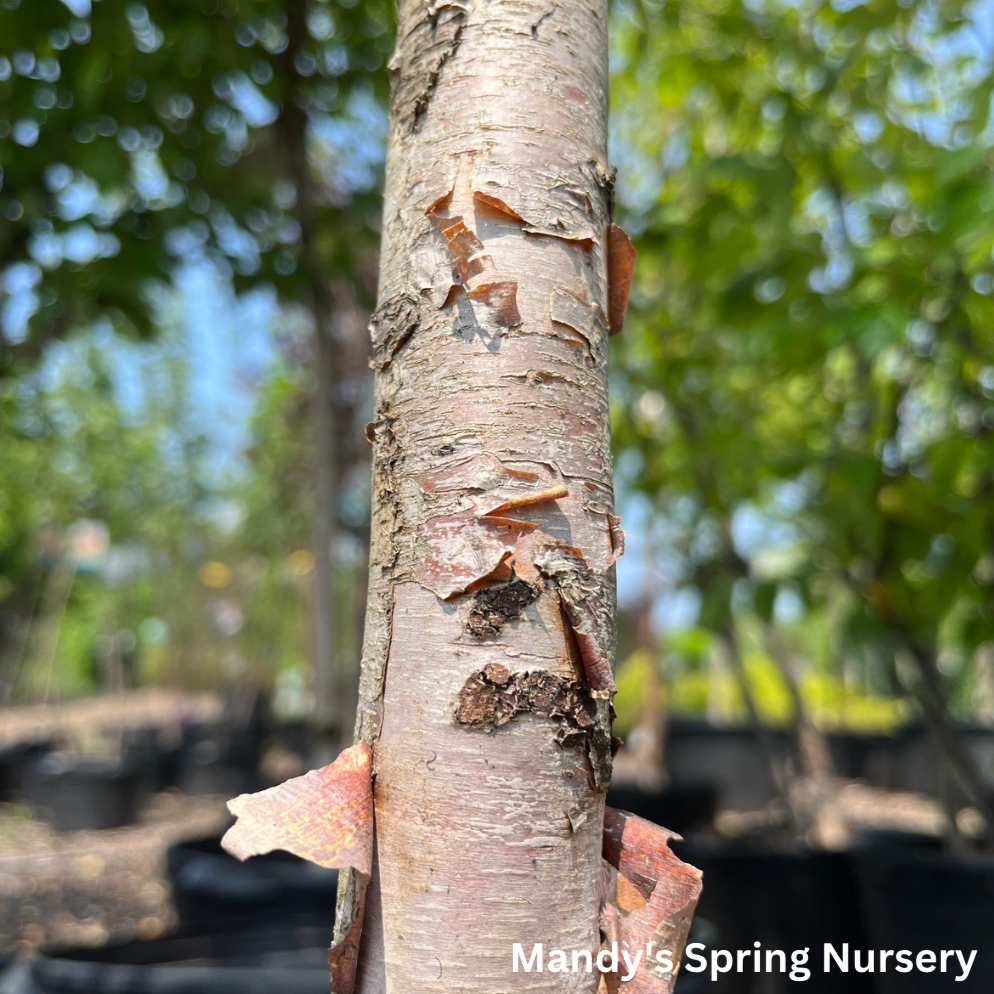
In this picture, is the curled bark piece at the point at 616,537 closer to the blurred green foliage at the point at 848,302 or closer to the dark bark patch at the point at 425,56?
the dark bark patch at the point at 425,56

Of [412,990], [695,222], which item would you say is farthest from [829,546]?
[412,990]

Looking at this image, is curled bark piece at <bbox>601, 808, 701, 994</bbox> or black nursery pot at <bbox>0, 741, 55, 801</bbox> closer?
curled bark piece at <bbox>601, 808, 701, 994</bbox>

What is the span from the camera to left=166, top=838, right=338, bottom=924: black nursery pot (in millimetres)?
2107

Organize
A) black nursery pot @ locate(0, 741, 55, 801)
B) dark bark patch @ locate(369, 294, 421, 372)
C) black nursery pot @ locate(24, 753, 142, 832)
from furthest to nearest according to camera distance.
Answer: black nursery pot @ locate(0, 741, 55, 801) → black nursery pot @ locate(24, 753, 142, 832) → dark bark patch @ locate(369, 294, 421, 372)

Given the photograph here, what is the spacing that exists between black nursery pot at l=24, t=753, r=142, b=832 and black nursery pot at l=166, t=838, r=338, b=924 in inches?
121

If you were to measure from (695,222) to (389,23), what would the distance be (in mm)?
904

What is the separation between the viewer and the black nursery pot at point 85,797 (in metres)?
4.94

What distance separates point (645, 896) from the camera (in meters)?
0.67

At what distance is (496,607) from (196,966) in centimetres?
140

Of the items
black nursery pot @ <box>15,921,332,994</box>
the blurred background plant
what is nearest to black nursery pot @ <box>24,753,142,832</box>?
the blurred background plant

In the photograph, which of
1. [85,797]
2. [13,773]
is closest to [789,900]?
[85,797]

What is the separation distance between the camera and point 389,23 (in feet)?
6.74

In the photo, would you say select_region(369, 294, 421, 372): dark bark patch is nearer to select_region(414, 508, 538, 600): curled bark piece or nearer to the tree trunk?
the tree trunk

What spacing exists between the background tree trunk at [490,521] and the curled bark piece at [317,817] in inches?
0.6
